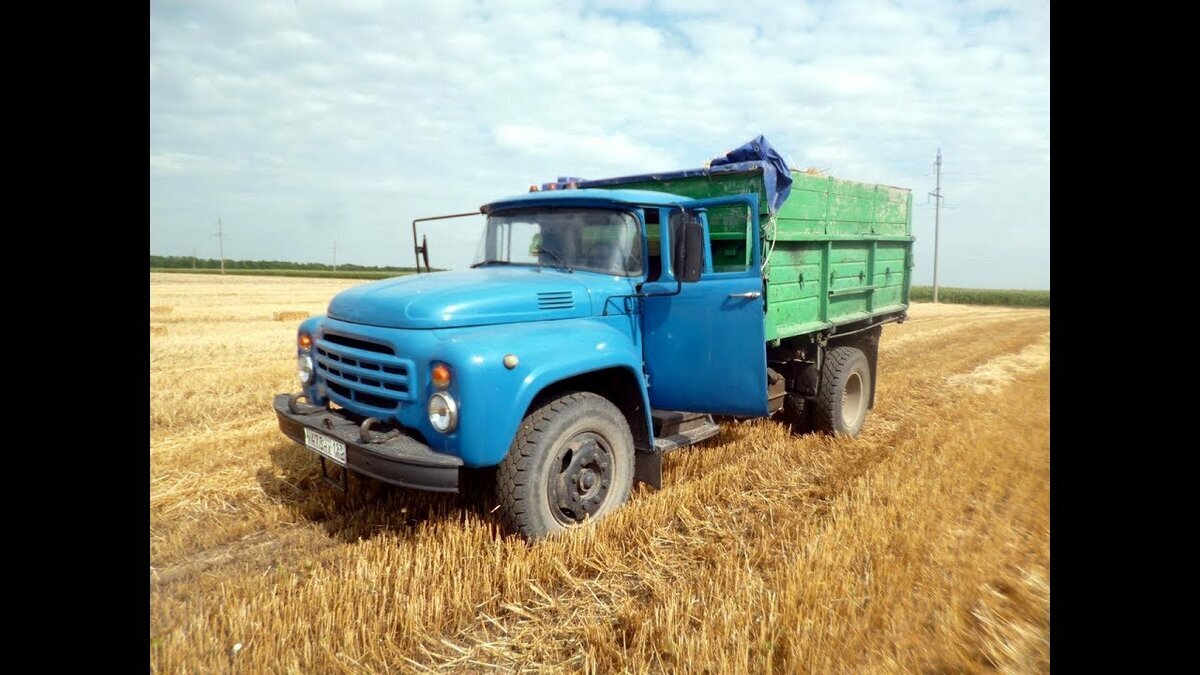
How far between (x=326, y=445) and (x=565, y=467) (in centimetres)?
Result: 147

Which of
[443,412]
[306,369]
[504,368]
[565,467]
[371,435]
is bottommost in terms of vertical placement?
[565,467]

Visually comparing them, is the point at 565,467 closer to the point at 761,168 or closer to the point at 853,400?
the point at 761,168

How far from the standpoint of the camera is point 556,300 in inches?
161

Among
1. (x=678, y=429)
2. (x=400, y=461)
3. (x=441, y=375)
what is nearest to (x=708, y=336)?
(x=678, y=429)

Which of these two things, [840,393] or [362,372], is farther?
[840,393]

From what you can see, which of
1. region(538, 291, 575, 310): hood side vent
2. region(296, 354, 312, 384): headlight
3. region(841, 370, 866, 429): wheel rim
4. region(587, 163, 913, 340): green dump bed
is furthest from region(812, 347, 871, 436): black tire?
region(296, 354, 312, 384): headlight

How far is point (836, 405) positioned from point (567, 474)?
11.5ft

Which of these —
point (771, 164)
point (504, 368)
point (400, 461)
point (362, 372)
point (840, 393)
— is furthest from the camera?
point (840, 393)

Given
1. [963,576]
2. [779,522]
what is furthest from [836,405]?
[963,576]

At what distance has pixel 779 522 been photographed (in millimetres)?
4070

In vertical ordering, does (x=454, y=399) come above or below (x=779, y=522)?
above

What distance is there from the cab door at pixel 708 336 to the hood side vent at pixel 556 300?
0.66 m

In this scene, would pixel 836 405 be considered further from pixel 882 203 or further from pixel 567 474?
pixel 567 474

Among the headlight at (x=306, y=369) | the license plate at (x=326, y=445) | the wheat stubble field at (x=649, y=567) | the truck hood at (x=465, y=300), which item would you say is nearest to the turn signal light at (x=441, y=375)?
the truck hood at (x=465, y=300)
